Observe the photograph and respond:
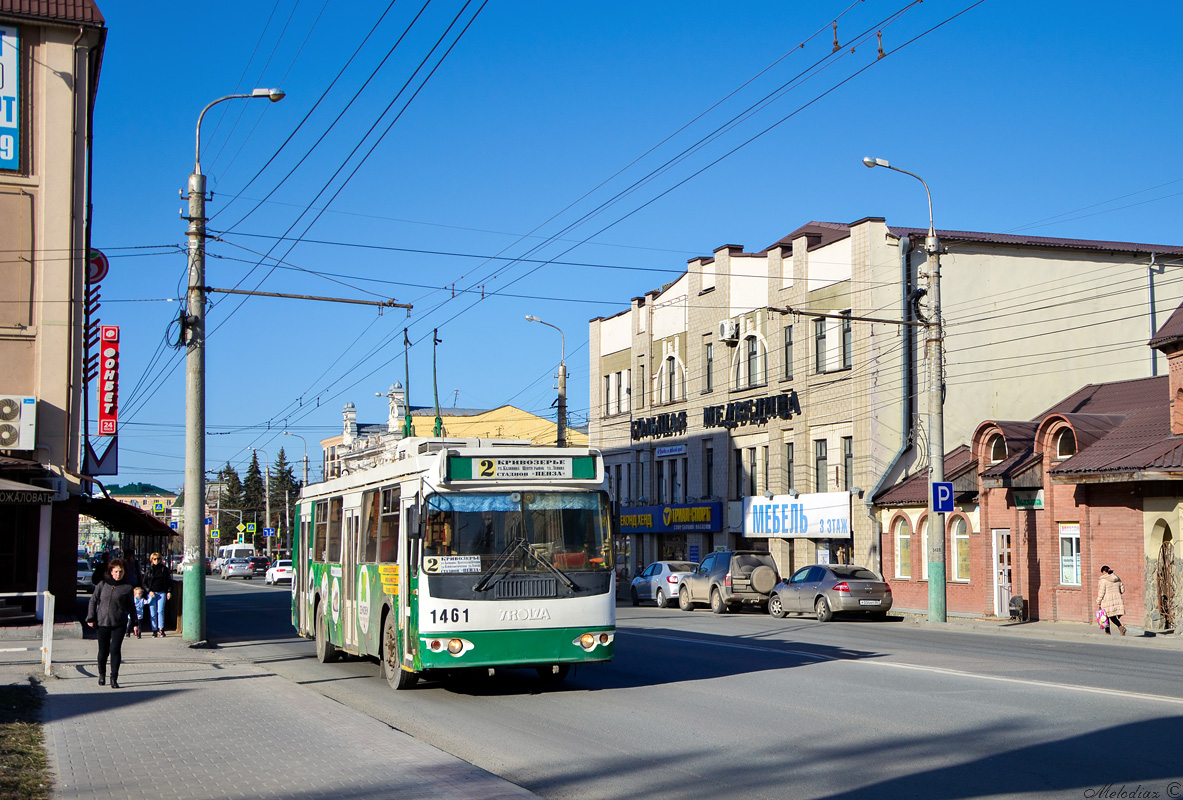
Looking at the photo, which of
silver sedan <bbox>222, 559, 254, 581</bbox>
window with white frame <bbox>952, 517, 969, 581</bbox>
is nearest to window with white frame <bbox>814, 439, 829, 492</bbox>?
window with white frame <bbox>952, 517, 969, 581</bbox>

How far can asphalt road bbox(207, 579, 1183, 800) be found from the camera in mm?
8633

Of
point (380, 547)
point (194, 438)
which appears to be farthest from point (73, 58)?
point (380, 547)

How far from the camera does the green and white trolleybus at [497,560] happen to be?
13352 mm

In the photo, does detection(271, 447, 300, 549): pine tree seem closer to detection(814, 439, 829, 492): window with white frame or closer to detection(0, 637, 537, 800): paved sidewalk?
detection(814, 439, 829, 492): window with white frame

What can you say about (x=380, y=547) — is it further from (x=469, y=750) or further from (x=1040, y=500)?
(x=1040, y=500)

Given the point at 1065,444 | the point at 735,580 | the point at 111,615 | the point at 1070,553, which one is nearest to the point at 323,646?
the point at 111,615

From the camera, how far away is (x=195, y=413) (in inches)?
864

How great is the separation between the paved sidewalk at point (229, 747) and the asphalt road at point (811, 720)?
604 mm

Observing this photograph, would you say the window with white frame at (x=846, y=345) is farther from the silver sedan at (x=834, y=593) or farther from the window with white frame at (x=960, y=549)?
the silver sedan at (x=834, y=593)

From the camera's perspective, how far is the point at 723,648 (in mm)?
20594

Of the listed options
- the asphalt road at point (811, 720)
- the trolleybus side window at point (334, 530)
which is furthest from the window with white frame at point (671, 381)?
the trolleybus side window at point (334, 530)

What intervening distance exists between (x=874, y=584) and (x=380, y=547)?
→ 18.1m

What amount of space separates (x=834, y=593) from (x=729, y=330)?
705 inches

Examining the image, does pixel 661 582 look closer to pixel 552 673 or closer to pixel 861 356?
pixel 861 356
